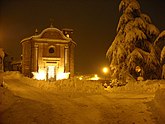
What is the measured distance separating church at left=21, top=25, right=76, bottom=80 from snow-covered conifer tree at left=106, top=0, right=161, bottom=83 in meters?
13.6

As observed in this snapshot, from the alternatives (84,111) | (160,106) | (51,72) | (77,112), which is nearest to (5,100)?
(77,112)

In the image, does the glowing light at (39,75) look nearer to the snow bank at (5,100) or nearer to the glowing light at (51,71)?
the glowing light at (51,71)

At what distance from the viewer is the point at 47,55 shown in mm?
39438

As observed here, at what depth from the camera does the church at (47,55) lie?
39031mm

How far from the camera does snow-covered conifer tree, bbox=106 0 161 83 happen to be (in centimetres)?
2595

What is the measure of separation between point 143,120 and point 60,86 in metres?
11.6

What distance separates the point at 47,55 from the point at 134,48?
16164 millimetres

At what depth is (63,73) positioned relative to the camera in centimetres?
3944

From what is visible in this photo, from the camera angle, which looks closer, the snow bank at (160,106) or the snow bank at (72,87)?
the snow bank at (160,106)

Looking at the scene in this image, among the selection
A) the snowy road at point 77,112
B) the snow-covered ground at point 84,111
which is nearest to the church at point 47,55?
the snow-covered ground at point 84,111

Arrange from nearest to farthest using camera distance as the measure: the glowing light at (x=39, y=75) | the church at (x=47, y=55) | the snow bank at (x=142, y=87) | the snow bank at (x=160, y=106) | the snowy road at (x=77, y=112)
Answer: the snow bank at (x=160, y=106) < the snowy road at (x=77, y=112) < the snow bank at (x=142, y=87) < the glowing light at (x=39, y=75) < the church at (x=47, y=55)

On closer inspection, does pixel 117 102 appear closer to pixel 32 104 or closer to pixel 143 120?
pixel 143 120

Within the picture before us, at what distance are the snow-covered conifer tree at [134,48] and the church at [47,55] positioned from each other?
13636 mm

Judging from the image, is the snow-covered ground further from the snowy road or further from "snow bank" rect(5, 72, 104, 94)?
"snow bank" rect(5, 72, 104, 94)
